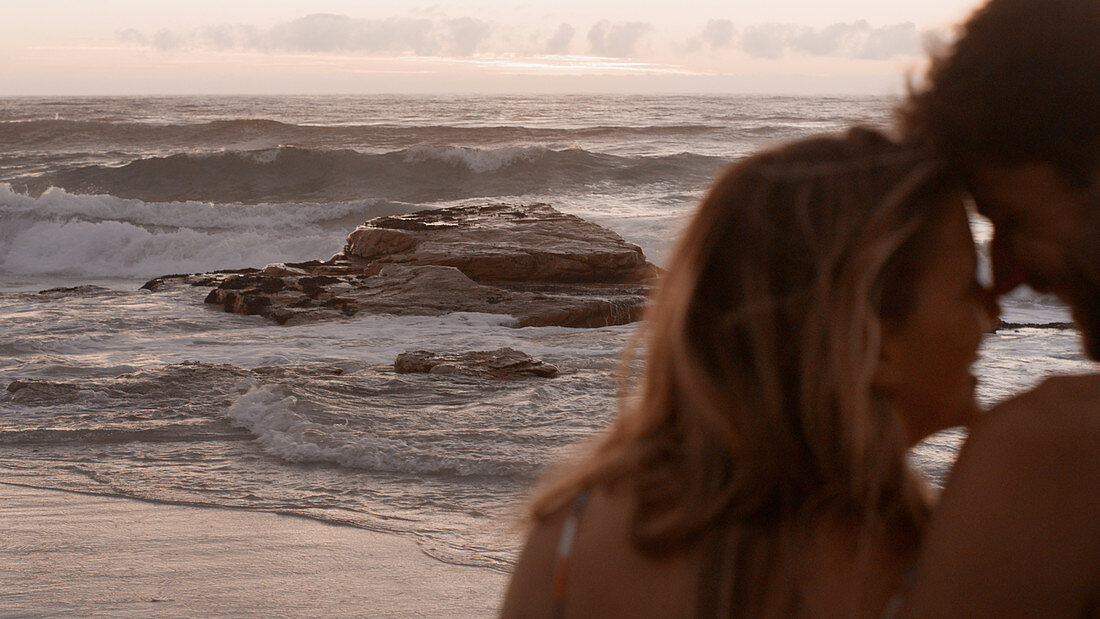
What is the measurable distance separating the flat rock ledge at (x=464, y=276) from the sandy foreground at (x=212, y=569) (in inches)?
194

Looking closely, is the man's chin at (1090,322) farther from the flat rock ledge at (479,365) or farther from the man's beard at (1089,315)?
the flat rock ledge at (479,365)

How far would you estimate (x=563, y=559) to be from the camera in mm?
880

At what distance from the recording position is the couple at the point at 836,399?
2.59 ft

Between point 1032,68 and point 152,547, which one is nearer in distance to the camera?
point 1032,68

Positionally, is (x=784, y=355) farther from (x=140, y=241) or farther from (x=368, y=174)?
(x=368, y=174)

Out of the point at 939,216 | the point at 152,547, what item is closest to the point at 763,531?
the point at 939,216

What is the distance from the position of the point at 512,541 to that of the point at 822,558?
3.04 metres

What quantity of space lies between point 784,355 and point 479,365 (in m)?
5.78

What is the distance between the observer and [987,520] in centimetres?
77

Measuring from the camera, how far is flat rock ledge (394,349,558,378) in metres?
6.50

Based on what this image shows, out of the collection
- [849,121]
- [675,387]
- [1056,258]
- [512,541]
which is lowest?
[512,541]

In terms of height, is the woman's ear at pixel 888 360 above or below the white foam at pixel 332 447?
above

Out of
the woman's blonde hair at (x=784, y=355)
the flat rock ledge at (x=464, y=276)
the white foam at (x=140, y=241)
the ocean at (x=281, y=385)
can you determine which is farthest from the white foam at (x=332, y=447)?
the white foam at (x=140, y=241)

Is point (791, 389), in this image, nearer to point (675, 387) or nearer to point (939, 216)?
point (675, 387)
